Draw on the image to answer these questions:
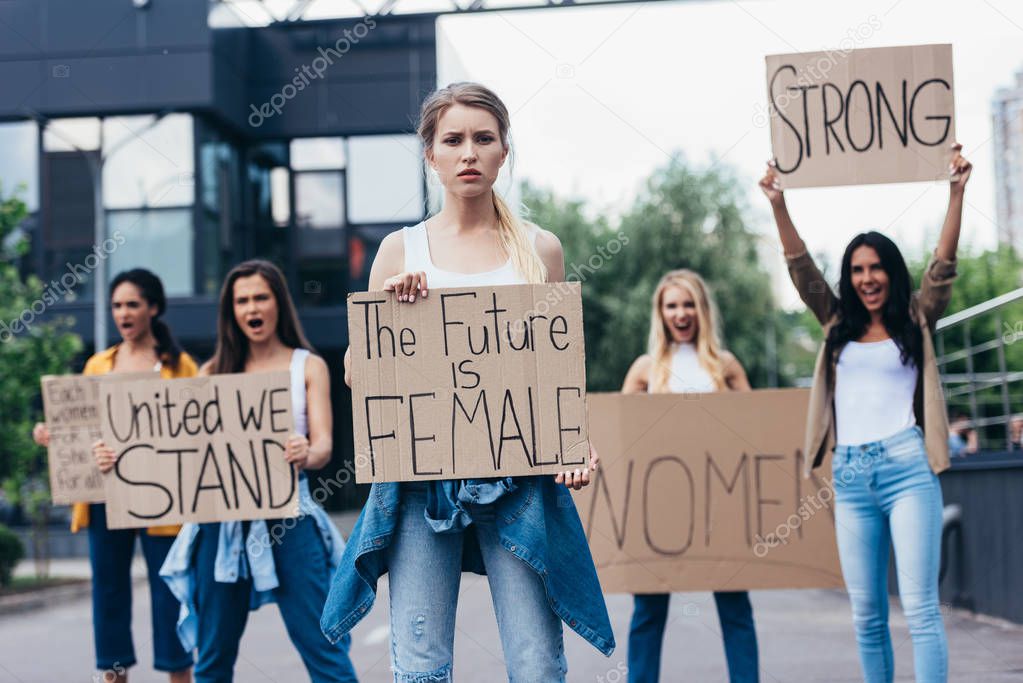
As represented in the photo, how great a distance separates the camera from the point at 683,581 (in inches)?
213

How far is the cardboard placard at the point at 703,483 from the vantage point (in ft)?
18.1

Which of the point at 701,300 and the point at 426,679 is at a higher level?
the point at 701,300

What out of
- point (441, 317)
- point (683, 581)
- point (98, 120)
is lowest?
point (683, 581)

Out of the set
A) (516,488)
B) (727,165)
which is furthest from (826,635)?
(727,165)

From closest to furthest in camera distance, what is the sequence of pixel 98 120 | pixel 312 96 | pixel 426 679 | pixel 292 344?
pixel 426 679 < pixel 292 344 < pixel 98 120 < pixel 312 96

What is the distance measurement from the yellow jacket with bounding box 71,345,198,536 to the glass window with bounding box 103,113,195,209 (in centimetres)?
1497

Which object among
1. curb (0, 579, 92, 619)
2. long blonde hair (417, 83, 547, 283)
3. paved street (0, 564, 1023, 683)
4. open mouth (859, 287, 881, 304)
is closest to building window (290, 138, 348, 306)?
curb (0, 579, 92, 619)

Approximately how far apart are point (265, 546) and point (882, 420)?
7.16 feet

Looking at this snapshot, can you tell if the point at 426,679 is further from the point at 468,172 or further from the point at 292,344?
the point at 292,344

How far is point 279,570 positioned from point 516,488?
65.7 inches

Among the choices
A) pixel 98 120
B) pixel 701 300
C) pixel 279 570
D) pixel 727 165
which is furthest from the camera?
pixel 727 165

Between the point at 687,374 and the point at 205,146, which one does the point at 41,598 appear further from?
the point at 205,146

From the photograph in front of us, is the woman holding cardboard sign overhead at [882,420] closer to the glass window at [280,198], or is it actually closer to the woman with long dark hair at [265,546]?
the woman with long dark hair at [265,546]

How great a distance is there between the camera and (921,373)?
175 inches
